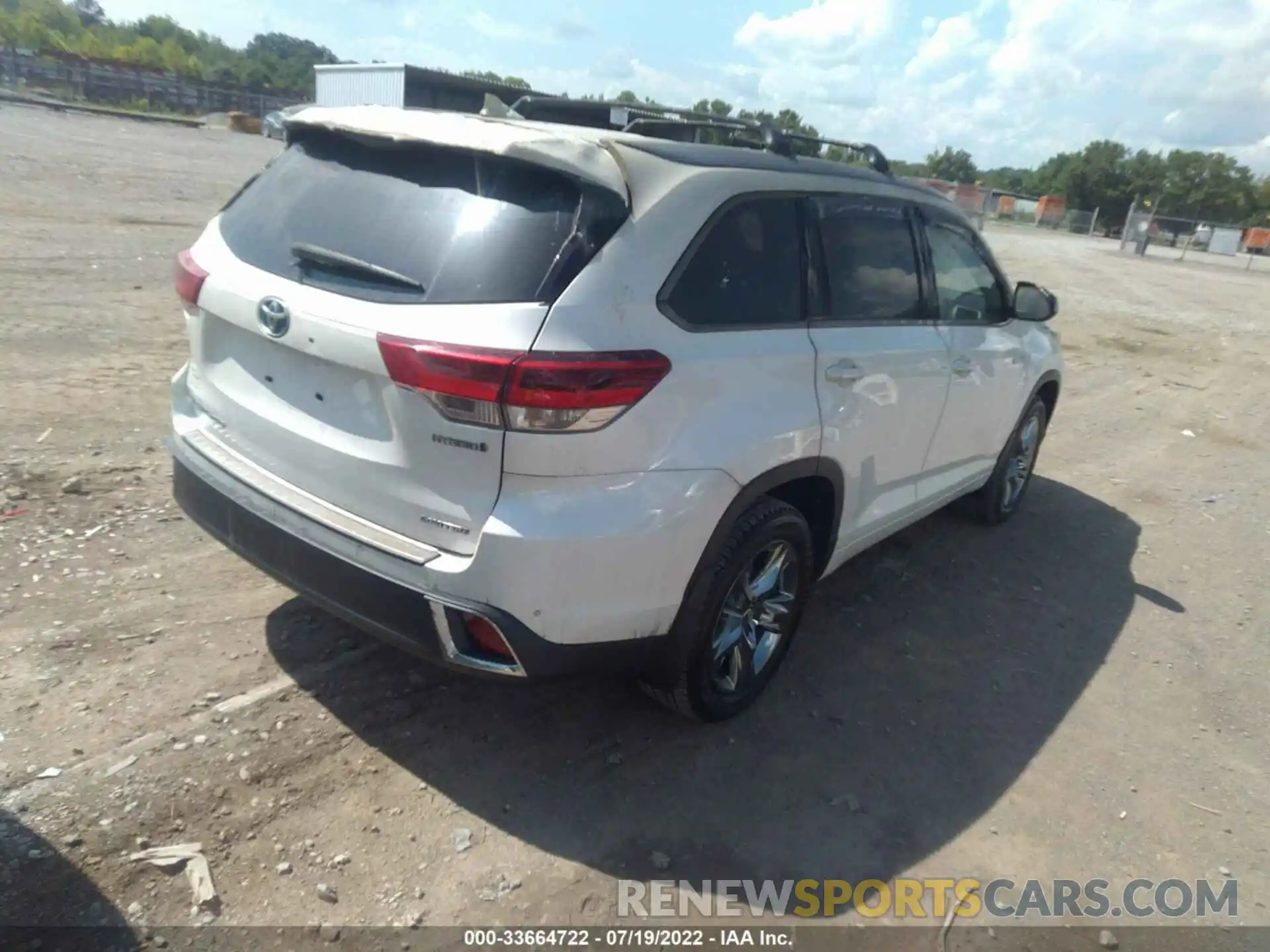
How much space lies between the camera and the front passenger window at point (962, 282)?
434 centimetres

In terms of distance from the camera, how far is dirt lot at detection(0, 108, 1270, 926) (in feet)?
8.75

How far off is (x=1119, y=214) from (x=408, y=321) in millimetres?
88889

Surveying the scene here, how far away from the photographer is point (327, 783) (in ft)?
9.55

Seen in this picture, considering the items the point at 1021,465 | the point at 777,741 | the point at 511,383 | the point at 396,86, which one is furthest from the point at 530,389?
the point at 396,86

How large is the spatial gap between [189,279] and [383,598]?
1.36 metres

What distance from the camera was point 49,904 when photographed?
2377 millimetres

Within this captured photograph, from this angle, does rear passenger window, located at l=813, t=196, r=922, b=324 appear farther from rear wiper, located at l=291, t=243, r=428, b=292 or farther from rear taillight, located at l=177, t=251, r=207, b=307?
rear taillight, located at l=177, t=251, r=207, b=307

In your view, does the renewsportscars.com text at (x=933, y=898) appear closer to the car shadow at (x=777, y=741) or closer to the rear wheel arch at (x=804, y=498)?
the car shadow at (x=777, y=741)

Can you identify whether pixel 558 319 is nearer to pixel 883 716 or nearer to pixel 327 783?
pixel 327 783

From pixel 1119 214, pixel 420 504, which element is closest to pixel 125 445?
pixel 420 504

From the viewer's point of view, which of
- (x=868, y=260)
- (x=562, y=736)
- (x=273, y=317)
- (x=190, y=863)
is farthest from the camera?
(x=868, y=260)

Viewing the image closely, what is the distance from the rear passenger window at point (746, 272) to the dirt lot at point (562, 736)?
1493 millimetres

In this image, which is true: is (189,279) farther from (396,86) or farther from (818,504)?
(396,86)

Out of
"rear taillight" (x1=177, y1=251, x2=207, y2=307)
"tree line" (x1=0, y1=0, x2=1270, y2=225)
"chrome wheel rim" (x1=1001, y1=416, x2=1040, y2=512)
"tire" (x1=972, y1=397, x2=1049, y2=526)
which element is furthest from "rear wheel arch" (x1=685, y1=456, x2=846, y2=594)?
"tree line" (x1=0, y1=0, x2=1270, y2=225)
